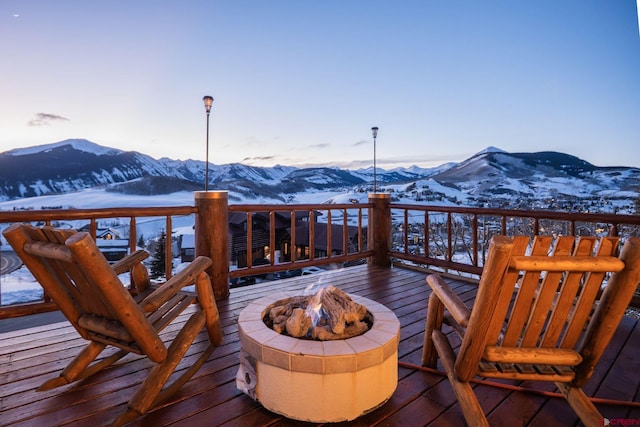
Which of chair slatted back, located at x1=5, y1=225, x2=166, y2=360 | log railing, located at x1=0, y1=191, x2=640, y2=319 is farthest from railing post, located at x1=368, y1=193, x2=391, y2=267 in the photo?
chair slatted back, located at x1=5, y1=225, x2=166, y2=360

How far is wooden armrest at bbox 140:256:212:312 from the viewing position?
169 centimetres

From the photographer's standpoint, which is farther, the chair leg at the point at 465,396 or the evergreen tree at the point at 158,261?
the evergreen tree at the point at 158,261

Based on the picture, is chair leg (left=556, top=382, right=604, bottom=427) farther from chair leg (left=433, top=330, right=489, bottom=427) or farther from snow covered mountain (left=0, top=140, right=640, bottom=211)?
Answer: snow covered mountain (left=0, top=140, right=640, bottom=211)

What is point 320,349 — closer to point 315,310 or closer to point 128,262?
point 315,310

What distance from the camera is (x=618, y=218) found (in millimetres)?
2578

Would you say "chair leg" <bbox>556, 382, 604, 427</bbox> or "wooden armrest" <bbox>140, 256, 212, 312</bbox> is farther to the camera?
"wooden armrest" <bbox>140, 256, 212, 312</bbox>

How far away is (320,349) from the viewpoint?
144cm

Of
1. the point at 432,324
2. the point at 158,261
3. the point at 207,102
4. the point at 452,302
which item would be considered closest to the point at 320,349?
the point at 452,302

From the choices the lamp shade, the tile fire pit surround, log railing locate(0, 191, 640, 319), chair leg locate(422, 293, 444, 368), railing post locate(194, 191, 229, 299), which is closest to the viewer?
the tile fire pit surround

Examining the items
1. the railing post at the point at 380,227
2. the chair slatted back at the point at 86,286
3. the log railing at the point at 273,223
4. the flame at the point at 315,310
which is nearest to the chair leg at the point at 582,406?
the flame at the point at 315,310

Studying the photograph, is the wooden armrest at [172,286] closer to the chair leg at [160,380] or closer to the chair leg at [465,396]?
the chair leg at [160,380]

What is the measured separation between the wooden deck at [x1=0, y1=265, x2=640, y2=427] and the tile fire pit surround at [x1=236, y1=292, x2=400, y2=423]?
0.07m

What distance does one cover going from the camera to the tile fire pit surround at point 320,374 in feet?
4.64

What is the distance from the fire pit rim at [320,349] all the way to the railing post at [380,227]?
294 centimetres
